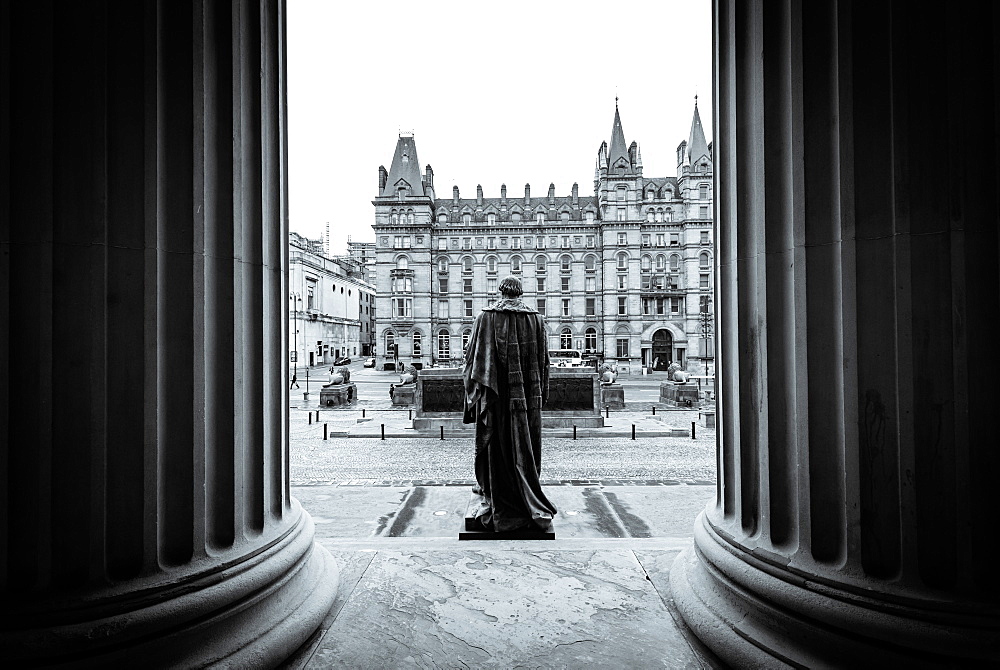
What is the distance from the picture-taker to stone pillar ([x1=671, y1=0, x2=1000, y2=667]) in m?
2.16

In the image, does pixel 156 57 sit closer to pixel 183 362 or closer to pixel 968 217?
pixel 183 362

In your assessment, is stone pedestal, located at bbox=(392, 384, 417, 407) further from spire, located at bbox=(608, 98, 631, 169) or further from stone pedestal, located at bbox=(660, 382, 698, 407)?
spire, located at bbox=(608, 98, 631, 169)

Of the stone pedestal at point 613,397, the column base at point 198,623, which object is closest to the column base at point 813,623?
the column base at point 198,623

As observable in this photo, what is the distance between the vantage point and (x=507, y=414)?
16.6 feet

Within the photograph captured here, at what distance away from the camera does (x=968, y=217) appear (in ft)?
7.17

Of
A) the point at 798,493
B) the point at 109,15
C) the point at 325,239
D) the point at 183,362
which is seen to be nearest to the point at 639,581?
the point at 798,493

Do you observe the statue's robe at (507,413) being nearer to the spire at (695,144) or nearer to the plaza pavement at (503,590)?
the plaza pavement at (503,590)

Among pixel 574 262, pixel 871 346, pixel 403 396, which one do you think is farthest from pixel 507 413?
pixel 574 262

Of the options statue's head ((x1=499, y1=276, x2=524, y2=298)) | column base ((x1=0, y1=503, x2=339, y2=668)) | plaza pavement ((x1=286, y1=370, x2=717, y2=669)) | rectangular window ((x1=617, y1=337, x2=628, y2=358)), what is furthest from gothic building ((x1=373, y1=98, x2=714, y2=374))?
column base ((x1=0, y1=503, x2=339, y2=668))

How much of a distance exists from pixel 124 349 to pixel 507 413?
10.8 ft

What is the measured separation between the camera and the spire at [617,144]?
2308 inches

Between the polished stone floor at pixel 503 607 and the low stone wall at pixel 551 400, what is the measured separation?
11107mm

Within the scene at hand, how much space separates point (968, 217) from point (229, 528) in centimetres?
366

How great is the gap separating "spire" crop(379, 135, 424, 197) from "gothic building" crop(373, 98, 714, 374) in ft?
0.38
